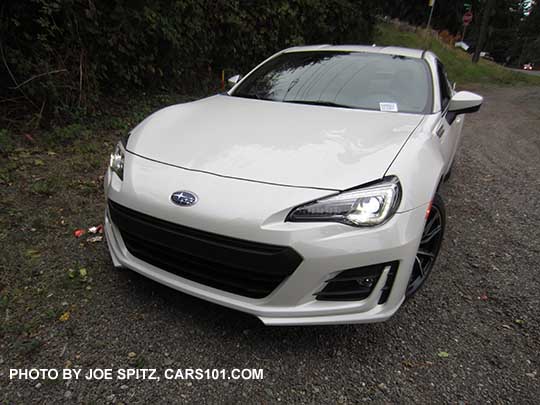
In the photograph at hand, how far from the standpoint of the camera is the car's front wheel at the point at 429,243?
2.14 m

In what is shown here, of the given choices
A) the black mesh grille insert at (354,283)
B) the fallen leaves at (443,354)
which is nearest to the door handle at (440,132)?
the black mesh grille insert at (354,283)

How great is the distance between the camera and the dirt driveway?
165cm

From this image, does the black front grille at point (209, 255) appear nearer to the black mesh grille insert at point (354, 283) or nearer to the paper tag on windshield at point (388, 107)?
the black mesh grille insert at point (354, 283)

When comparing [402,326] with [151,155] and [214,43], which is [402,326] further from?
[214,43]

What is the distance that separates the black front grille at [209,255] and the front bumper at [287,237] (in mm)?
29

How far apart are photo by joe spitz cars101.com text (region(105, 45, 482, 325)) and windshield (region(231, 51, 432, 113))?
1.12ft

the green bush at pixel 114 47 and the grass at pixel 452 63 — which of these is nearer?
the green bush at pixel 114 47

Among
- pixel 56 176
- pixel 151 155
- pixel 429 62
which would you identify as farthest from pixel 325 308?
pixel 56 176

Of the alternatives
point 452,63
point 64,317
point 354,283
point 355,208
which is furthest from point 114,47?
point 452,63

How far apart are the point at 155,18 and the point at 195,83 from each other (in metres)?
1.58

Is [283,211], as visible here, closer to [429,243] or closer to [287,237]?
[287,237]

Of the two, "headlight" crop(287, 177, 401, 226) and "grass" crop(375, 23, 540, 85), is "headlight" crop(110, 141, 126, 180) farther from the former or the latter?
"grass" crop(375, 23, 540, 85)

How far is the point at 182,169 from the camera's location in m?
1.83

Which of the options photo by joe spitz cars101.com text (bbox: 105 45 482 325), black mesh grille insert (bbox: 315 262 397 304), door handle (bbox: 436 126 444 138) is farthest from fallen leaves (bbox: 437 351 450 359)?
door handle (bbox: 436 126 444 138)
